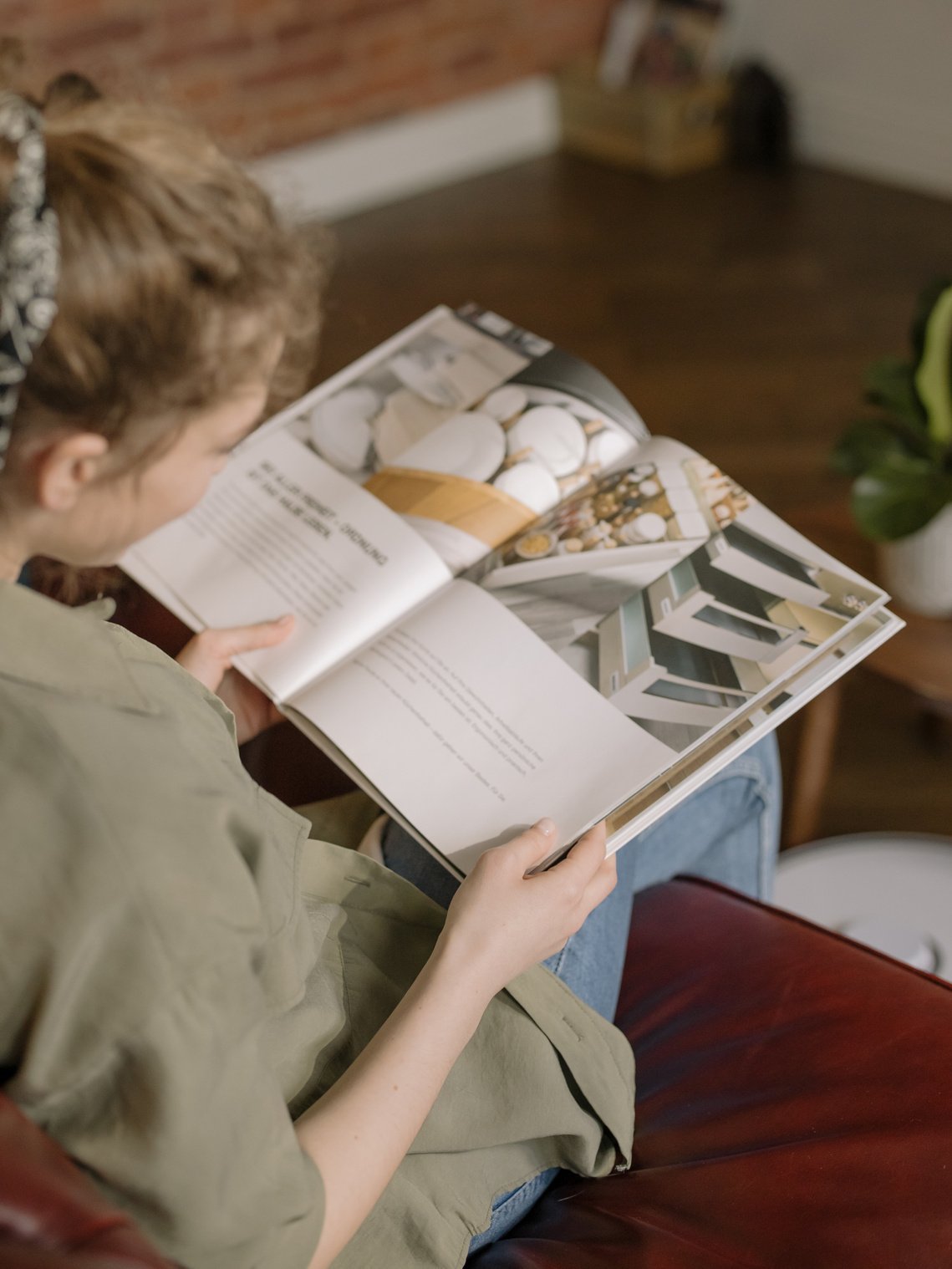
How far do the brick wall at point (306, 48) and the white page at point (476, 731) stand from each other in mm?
1980

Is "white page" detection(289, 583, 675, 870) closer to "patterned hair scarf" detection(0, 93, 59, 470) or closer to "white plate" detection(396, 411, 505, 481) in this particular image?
"white plate" detection(396, 411, 505, 481)

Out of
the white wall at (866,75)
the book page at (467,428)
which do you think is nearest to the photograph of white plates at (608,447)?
the book page at (467,428)

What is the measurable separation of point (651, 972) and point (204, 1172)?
1.61ft

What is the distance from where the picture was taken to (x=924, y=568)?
1198 mm

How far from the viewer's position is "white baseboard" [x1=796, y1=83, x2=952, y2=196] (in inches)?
111

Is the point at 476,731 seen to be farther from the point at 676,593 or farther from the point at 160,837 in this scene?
the point at 160,837

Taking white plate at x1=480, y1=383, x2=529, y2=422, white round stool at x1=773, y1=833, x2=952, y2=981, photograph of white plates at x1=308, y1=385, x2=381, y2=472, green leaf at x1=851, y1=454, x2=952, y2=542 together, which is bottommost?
white round stool at x1=773, y1=833, x2=952, y2=981

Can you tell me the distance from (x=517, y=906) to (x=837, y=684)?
82 cm

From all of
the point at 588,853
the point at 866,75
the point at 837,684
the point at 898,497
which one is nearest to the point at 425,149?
the point at 866,75

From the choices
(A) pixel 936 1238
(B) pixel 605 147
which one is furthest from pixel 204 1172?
(B) pixel 605 147

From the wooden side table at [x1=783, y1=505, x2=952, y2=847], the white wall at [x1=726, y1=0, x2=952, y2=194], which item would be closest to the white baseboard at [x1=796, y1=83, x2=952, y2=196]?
→ the white wall at [x1=726, y1=0, x2=952, y2=194]

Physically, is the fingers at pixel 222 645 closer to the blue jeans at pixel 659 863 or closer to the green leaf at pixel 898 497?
the blue jeans at pixel 659 863

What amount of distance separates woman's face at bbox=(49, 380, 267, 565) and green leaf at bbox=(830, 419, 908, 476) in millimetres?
746

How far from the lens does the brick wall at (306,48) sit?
8.66 feet
